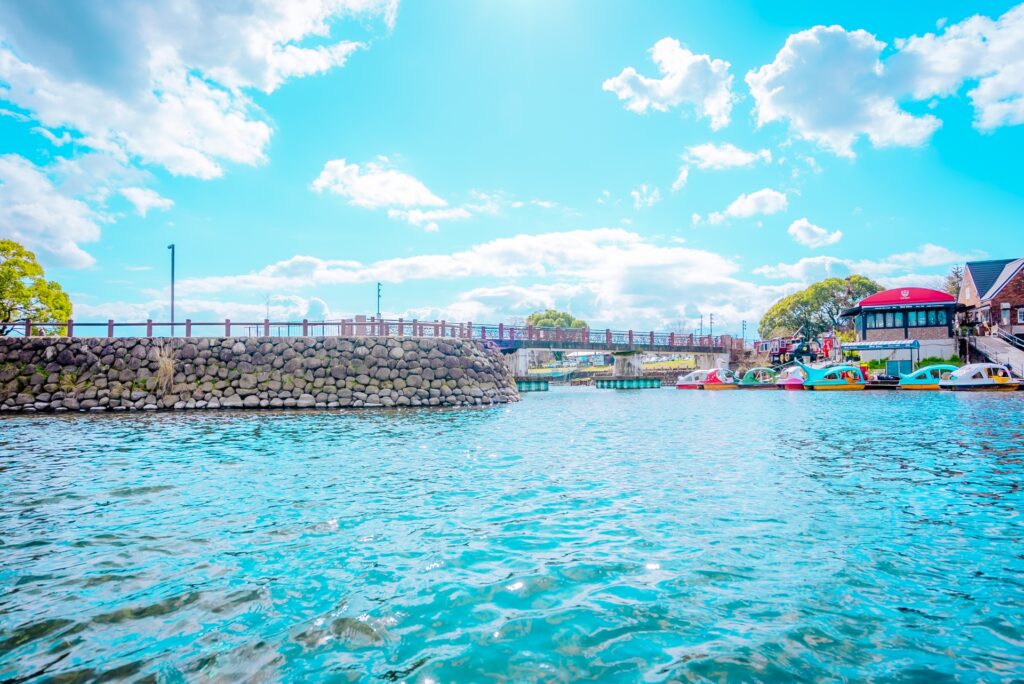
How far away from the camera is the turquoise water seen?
3.73 metres

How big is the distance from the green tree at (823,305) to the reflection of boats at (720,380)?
2587 centimetres

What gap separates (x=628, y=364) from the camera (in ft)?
210

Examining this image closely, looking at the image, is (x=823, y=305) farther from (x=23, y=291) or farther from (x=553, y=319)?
(x=23, y=291)

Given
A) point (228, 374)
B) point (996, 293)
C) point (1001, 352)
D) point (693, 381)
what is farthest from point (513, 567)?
point (996, 293)

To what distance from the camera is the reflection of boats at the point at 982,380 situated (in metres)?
35.6

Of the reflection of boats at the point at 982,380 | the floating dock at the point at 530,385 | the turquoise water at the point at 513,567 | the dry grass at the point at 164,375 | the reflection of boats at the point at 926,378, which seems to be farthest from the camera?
the floating dock at the point at 530,385

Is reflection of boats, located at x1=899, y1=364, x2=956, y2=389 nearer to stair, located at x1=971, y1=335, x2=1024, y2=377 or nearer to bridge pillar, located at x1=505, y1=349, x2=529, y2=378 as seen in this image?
stair, located at x1=971, y1=335, x2=1024, y2=377

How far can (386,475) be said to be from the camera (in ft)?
33.3

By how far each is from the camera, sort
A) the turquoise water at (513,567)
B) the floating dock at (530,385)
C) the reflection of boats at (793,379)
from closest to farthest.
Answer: the turquoise water at (513,567)
the reflection of boats at (793,379)
the floating dock at (530,385)

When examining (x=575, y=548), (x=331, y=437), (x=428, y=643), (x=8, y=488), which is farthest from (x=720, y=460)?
(x=8, y=488)

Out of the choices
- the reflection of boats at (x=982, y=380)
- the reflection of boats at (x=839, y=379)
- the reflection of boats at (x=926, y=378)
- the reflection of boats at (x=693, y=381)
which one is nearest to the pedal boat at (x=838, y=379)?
the reflection of boats at (x=839, y=379)

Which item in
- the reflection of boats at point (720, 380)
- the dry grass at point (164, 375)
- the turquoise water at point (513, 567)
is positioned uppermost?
the dry grass at point (164, 375)

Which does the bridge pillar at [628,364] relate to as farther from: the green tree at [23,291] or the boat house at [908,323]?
the green tree at [23,291]

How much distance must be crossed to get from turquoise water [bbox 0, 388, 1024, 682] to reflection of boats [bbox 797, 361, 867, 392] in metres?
33.4
